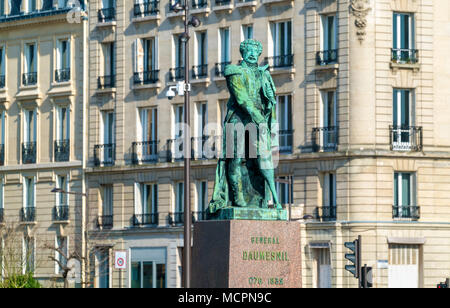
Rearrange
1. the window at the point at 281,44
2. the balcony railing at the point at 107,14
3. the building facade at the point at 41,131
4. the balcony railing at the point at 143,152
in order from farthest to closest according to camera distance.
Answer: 1. the building facade at the point at 41,131
2. the balcony railing at the point at 107,14
3. the balcony railing at the point at 143,152
4. the window at the point at 281,44

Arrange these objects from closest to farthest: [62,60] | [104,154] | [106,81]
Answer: [104,154]
[106,81]
[62,60]

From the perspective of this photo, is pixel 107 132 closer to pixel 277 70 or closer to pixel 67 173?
pixel 67 173

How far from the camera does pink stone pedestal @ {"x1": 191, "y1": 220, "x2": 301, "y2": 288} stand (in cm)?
2906

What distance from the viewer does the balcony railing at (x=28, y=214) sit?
7444 cm

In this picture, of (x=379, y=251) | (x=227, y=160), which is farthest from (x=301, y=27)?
(x=227, y=160)

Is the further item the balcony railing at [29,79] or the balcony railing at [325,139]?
the balcony railing at [29,79]

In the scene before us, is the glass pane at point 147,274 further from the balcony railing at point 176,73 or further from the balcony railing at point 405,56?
the balcony railing at point 405,56

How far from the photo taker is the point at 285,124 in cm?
6438

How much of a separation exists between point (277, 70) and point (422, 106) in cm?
647

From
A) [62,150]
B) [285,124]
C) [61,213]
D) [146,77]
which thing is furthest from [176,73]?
[61,213]

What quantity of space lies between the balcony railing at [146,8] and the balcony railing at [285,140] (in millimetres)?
9312

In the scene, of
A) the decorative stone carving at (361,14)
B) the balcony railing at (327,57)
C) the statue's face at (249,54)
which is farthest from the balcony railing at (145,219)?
the statue's face at (249,54)

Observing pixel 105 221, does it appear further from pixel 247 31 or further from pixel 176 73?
pixel 247 31

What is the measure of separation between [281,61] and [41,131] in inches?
606
